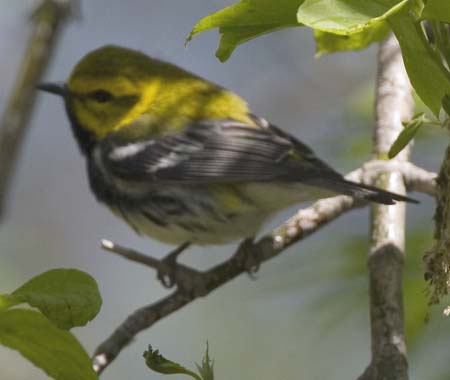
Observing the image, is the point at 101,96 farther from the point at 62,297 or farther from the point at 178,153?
the point at 62,297

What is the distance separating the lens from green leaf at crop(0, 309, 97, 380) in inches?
48.2

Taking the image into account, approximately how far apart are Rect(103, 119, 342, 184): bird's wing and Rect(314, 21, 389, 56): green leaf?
4.19 feet

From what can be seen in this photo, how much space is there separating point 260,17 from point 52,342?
0.53 metres

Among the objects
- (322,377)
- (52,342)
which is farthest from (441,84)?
(322,377)

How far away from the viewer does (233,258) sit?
8.94 ft

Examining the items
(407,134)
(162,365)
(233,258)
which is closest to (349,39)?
(407,134)

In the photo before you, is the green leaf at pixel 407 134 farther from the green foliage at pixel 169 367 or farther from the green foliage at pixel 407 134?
the green foliage at pixel 169 367

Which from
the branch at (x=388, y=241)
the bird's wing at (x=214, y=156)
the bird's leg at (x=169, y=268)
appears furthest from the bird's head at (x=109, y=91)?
the branch at (x=388, y=241)

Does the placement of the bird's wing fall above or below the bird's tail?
below

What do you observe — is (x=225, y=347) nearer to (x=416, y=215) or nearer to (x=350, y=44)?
(x=416, y=215)

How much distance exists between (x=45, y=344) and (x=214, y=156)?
2.27 metres

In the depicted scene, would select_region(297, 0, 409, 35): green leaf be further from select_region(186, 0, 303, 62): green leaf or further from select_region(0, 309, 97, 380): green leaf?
select_region(0, 309, 97, 380): green leaf

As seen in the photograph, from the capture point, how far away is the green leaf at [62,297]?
1.23 meters

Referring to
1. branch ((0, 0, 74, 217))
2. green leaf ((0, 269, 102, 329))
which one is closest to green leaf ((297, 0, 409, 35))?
green leaf ((0, 269, 102, 329))
